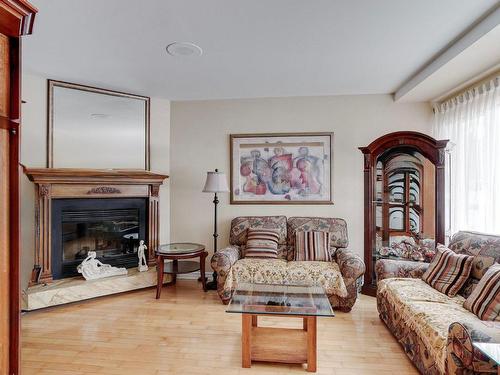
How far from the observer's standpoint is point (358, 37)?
2.50 m

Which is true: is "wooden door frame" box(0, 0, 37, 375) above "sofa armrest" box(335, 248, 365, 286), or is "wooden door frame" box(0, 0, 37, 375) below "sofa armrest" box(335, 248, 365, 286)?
above

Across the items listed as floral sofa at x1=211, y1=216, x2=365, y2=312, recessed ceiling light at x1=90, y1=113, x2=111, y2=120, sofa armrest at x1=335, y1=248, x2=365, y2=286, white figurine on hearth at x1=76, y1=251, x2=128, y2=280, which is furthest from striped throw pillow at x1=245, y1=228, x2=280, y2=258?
recessed ceiling light at x1=90, y1=113, x2=111, y2=120

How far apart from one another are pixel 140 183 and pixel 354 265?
2.77 metres

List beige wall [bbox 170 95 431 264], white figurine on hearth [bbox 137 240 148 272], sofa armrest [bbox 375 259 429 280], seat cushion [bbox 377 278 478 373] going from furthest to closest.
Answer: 1. beige wall [bbox 170 95 431 264]
2. white figurine on hearth [bbox 137 240 148 272]
3. sofa armrest [bbox 375 259 429 280]
4. seat cushion [bbox 377 278 478 373]

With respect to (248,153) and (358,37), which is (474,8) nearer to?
(358,37)

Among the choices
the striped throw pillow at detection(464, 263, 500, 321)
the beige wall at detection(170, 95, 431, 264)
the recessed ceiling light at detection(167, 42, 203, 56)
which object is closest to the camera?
the striped throw pillow at detection(464, 263, 500, 321)

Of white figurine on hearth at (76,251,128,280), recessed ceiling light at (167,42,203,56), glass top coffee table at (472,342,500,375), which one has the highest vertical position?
recessed ceiling light at (167,42,203,56)

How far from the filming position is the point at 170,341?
100 inches

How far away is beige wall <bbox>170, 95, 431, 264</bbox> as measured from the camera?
4.03 m

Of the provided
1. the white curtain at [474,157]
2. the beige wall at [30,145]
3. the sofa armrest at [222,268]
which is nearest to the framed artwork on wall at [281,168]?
the sofa armrest at [222,268]

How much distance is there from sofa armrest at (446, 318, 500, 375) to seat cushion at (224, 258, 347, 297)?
1521 millimetres

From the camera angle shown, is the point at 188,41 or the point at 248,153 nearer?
the point at 188,41

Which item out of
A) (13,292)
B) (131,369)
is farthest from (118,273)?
(13,292)

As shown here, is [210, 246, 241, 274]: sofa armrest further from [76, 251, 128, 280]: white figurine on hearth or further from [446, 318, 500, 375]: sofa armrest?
[446, 318, 500, 375]: sofa armrest
